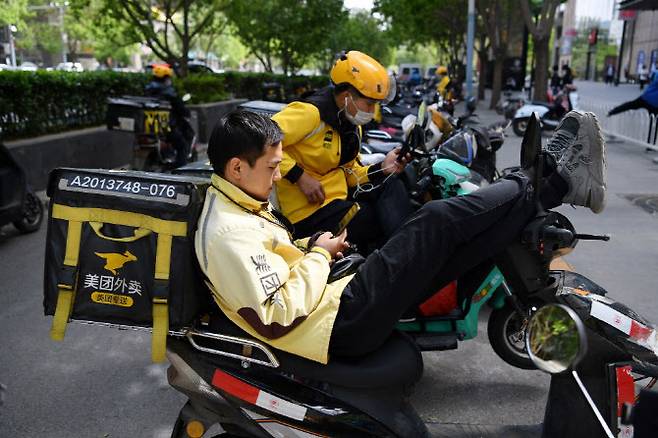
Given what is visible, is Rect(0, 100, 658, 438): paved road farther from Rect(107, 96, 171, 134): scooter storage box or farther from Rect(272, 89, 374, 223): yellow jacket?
Rect(107, 96, 171, 134): scooter storage box

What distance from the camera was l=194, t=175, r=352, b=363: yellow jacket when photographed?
188 cm

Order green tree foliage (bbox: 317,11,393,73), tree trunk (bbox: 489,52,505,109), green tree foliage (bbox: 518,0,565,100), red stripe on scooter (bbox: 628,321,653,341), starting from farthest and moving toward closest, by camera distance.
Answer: green tree foliage (bbox: 317,11,393,73)
tree trunk (bbox: 489,52,505,109)
green tree foliage (bbox: 518,0,565,100)
red stripe on scooter (bbox: 628,321,653,341)

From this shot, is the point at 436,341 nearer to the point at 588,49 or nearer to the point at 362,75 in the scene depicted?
the point at 362,75

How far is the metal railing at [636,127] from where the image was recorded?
37.2 feet

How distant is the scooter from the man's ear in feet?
14.5

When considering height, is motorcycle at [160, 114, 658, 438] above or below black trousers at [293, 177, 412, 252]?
below

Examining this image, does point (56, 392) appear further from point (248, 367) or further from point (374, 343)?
point (374, 343)

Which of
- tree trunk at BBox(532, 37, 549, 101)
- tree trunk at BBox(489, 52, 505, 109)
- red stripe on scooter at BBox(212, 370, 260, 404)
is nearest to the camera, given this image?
red stripe on scooter at BBox(212, 370, 260, 404)

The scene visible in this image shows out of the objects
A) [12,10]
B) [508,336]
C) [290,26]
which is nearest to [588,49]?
[290,26]

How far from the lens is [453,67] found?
37656mm

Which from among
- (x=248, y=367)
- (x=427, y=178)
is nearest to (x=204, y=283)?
(x=248, y=367)

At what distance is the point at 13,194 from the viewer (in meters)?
5.83

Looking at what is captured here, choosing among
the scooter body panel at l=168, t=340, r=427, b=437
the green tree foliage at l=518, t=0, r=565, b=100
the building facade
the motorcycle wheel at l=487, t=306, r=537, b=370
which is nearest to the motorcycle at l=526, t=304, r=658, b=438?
the scooter body panel at l=168, t=340, r=427, b=437

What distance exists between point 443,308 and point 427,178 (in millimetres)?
865
